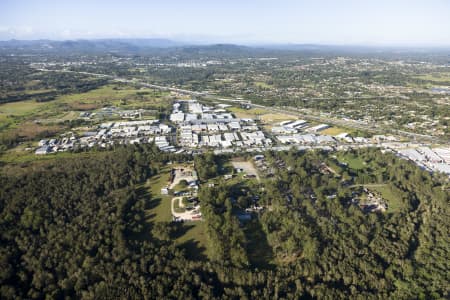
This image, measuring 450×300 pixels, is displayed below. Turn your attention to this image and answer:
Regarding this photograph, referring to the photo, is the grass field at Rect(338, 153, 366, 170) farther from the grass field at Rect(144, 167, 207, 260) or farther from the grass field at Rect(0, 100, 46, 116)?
the grass field at Rect(0, 100, 46, 116)

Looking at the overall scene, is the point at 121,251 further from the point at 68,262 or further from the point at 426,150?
the point at 426,150

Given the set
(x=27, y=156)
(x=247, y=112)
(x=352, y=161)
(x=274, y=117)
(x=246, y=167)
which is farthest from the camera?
(x=247, y=112)

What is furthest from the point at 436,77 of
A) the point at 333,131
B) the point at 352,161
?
the point at 352,161

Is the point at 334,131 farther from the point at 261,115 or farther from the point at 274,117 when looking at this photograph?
the point at 261,115

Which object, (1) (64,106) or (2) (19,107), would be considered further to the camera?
(1) (64,106)

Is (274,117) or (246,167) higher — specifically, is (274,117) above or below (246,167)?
above

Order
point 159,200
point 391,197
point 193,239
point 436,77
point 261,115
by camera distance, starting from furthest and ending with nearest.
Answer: point 436,77 → point 261,115 → point 391,197 → point 159,200 → point 193,239

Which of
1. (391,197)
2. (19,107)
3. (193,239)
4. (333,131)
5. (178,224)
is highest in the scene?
(333,131)

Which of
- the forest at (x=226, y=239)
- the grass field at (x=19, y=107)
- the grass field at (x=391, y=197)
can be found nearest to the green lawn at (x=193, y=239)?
the forest at (x=226, y=239)
